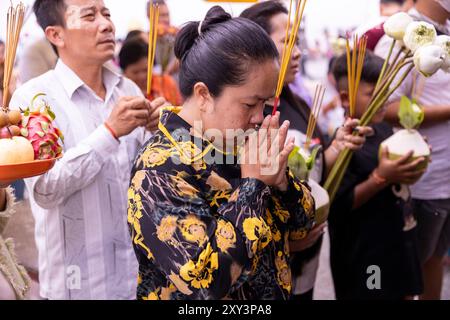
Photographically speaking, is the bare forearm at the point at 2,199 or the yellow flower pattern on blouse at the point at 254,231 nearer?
the yellow flower pattern on blouse at the point at 254,231

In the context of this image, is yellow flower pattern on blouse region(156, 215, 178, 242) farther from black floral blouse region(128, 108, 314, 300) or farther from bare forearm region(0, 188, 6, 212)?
bare forearm region(0, 188, 6, 212)

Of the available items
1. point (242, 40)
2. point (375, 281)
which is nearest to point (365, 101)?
point (375, 281)

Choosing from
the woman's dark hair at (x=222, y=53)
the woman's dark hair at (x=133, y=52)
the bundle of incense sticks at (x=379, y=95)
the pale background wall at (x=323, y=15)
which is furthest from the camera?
the pale background wall at (x=323, y=15)

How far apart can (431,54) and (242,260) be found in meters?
0.75

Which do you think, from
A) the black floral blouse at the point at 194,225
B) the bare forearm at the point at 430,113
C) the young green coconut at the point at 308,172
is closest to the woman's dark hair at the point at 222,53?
the black floral blouse at the point at 194,225

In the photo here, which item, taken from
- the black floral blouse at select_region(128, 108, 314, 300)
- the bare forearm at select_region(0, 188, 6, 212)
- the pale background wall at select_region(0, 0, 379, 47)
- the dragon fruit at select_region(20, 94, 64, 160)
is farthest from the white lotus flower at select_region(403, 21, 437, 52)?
the pale background wall at select_region(0, 0, 379, 47)

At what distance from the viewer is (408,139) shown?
1951mm

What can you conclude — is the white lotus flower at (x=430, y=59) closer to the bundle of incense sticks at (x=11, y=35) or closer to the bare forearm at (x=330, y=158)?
the bare forearm at (x=330, y=158)

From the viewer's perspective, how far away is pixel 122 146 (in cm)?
185

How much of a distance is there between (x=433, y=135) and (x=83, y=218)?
4.68 feet

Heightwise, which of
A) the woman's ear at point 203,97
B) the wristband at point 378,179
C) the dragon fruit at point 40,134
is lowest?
the wristband at point 378,179

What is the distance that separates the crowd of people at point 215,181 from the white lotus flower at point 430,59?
0.40 m

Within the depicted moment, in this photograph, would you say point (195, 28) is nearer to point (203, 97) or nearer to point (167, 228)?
point (203, 97)

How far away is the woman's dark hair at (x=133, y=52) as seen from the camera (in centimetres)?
297
